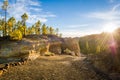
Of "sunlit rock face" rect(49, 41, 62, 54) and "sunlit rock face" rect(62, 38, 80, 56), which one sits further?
"sunlit rock face" rect(62, 38, 80, 56)

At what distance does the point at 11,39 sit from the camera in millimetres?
46438

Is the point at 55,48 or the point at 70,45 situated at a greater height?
the point at 70,45

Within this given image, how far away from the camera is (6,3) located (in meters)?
54.6

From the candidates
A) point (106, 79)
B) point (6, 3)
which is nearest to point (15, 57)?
point (106, 79)

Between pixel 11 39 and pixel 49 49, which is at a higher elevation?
pixel 11 39

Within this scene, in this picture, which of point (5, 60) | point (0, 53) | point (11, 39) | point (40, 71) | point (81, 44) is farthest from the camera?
point (81, 44)

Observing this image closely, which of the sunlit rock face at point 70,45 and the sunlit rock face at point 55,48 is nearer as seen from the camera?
the sunlit rock face at point 55,48

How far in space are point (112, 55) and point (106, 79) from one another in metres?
3.06

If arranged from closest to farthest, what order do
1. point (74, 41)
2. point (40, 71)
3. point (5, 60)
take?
point (40, 71) → point (5, 60) → point (74, 41)

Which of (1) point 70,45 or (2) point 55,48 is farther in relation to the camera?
(1) point 70,45

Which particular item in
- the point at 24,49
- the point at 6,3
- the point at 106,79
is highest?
the point at 6,3

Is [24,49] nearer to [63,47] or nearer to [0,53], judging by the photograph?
[0,53]

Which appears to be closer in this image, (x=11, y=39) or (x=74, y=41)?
(x=11, y=39)

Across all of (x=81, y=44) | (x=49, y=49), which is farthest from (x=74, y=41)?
(x=81, y=44)
